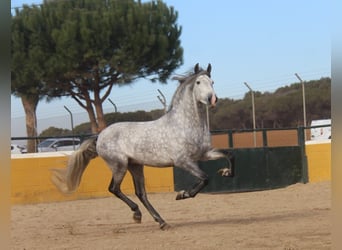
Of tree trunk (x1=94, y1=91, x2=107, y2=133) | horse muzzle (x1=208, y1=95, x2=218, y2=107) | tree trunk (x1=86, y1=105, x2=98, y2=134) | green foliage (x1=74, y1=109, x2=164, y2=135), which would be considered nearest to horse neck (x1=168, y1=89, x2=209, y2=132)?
horse muzzle (x1=208, y1=95, x2=218, y2=107)

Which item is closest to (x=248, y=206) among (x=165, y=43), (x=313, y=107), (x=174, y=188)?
(x=174, y=188)

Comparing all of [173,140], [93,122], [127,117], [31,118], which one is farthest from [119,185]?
[31,118]

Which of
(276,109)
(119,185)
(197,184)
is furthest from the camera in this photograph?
(276,109)

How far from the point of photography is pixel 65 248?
620cm

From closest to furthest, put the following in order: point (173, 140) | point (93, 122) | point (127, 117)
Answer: point (173, 140), point (127, 117), point (93, 122)

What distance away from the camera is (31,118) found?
19.8 metres

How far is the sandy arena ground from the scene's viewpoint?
6156mm

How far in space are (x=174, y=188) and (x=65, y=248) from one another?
592cm

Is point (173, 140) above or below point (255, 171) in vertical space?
above

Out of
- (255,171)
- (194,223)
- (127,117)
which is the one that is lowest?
(194,223)

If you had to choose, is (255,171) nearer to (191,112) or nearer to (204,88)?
(191,112)

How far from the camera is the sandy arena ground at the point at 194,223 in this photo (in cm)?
616

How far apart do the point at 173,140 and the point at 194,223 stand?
1571 mm

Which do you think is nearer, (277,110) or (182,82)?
(182,82)
